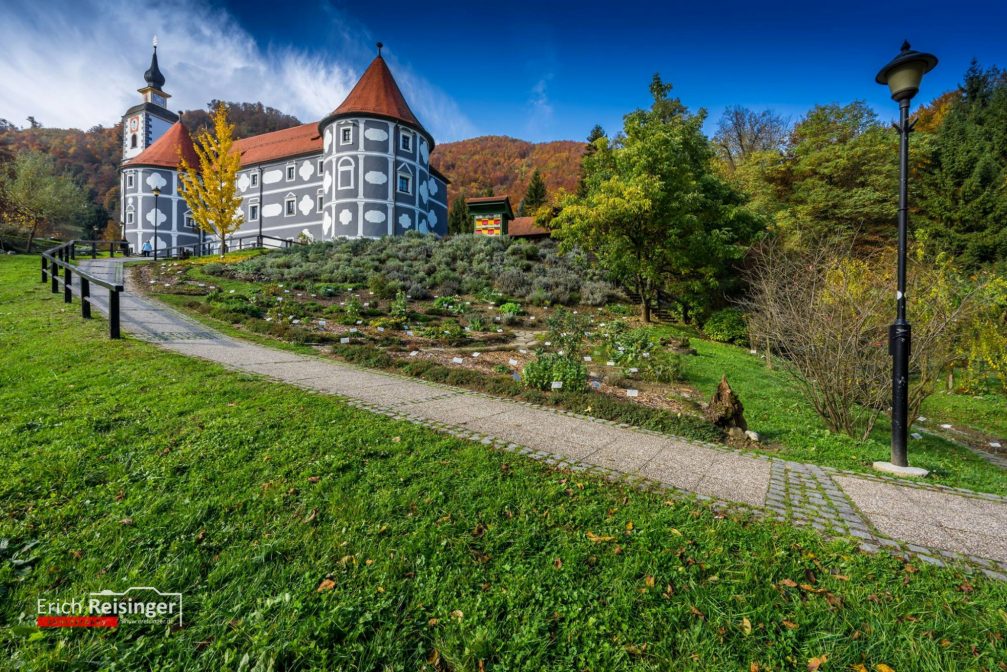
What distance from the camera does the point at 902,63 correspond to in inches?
184

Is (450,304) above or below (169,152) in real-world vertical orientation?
below

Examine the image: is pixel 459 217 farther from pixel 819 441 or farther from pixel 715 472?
pixel 715 472

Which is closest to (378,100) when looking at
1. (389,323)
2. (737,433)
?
(389,323)

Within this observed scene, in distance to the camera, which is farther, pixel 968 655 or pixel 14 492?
pixel 14 492

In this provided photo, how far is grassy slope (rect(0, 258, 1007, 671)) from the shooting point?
6.31 feet

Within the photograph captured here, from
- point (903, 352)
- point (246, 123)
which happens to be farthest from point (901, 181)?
point (246, 123)

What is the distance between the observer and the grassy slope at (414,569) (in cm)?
192

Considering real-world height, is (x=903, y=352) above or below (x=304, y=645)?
above

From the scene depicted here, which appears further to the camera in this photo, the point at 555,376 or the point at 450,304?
the point at 450,304

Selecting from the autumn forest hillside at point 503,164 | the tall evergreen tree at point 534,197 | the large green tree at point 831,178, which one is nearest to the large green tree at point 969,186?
the large green tree at point 831,178

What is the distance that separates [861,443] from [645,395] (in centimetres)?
287

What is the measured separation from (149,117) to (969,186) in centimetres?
7262

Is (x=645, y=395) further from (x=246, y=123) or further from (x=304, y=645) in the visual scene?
(x=246, y=123)

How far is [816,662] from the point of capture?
1935 millimetres
